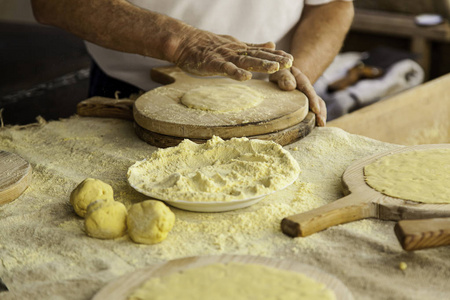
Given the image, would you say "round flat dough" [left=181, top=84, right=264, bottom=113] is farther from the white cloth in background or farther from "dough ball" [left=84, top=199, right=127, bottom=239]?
the white cloth in background

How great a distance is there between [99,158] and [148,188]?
1.39ft

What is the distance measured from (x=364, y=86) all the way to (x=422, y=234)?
3.08 meters

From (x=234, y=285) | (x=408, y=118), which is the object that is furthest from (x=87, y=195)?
(x=408, y=118)

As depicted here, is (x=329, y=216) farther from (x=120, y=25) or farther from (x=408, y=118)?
(x=408, y=118)

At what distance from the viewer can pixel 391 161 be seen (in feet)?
4.90

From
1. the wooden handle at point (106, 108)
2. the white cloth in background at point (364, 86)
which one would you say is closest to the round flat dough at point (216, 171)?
the wooden handle at point (106, 108)

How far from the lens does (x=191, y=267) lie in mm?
1034

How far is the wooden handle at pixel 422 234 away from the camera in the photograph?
106cm

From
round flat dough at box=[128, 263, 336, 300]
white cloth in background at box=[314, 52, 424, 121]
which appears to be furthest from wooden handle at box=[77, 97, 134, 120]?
white cloth in background at box=[314, 52, 424, 121]

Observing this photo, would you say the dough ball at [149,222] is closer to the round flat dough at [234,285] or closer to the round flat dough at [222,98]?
the round flat dough at [234,285]

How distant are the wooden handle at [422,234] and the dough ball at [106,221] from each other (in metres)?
0.60

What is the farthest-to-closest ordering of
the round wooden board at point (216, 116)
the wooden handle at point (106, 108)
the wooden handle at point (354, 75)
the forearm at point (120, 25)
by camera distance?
the wooden handle at point (354, 75) < the wooden handle at point (106, 108) < the forearm at point (120, 25) < the round wooden board at point (216, 116)

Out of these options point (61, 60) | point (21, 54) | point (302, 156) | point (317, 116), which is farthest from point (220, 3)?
point (21, 54)

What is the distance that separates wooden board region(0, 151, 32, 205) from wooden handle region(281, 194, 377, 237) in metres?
0.72
